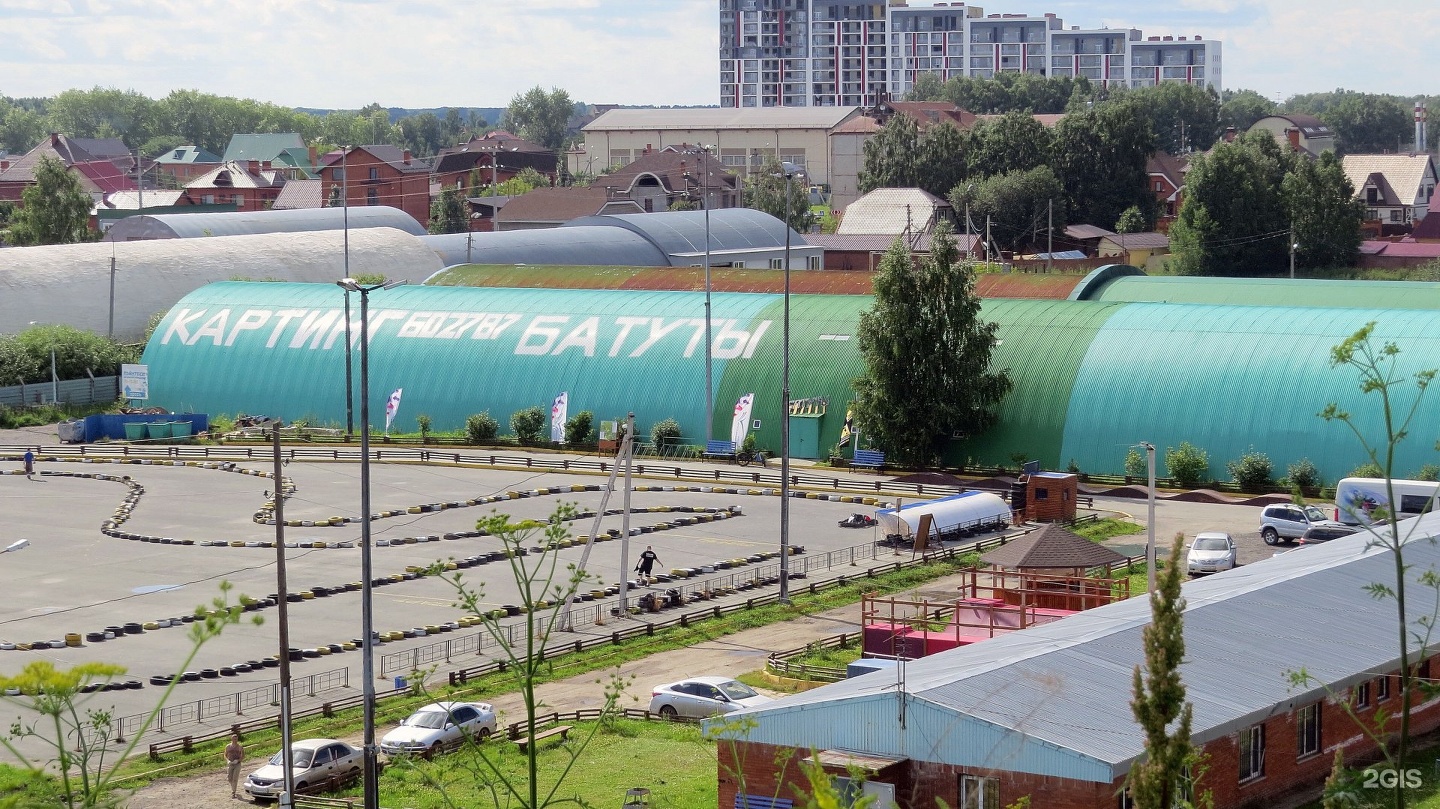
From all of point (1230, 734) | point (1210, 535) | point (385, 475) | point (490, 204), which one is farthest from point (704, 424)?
point (490, 204)

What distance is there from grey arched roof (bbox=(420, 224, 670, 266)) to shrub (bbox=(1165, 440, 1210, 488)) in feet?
180

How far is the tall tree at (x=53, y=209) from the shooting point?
116875mm

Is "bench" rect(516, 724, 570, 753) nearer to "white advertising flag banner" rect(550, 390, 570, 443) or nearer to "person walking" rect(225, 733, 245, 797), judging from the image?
"person walking" rect(225, 733, 245, 797)

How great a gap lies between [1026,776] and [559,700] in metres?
13.2

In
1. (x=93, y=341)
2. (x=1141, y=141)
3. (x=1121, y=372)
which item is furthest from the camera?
(x=1141, y=141)

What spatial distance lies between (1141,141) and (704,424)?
8405cm

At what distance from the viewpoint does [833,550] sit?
46.9 meters

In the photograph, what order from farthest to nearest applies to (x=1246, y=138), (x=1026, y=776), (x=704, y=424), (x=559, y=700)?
1. (x=1246, y=138)
2. (x=704, y=424)
3. (x=559, y=700)
4. (x=1026, y=776)

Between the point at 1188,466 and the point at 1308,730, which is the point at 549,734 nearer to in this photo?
the point at 1308,730

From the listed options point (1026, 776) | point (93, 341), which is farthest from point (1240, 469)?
point (93, 341)

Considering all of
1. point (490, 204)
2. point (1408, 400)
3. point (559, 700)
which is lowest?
point (559, 700)

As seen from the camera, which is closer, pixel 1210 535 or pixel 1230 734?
pixel 1230 734

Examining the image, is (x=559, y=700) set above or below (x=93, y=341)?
below

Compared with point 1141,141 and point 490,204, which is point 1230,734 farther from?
point 490,204
